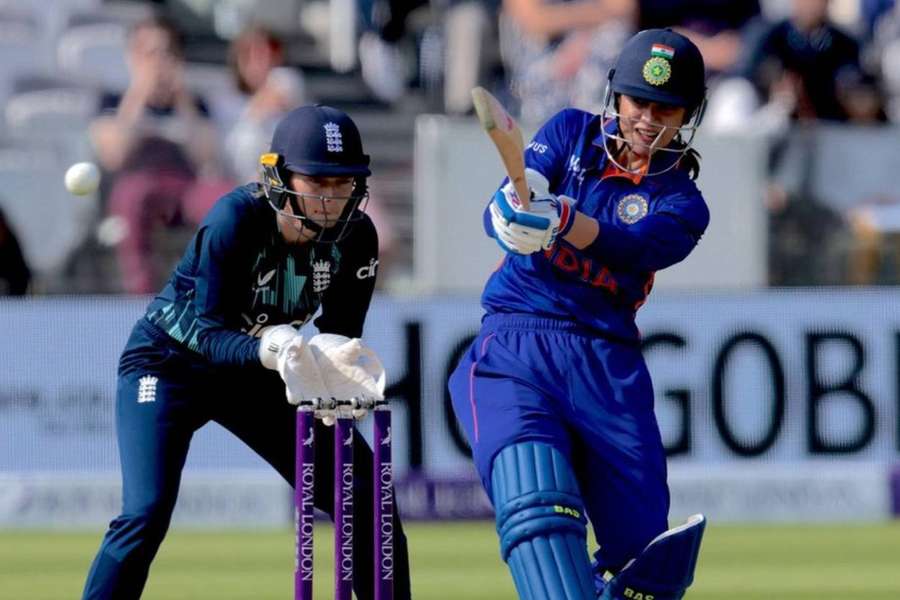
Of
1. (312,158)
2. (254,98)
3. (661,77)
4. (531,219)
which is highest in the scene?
(254,98)

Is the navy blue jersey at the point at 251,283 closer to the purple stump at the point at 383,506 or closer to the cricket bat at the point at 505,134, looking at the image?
the purple stump at the point at 383,506

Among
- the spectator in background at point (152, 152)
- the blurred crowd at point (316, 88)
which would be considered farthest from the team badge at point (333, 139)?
the spectator in background at point (152, 152)

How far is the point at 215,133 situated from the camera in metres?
9.80

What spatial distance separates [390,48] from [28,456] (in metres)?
3.87

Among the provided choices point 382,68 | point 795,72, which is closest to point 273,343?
point 795,72

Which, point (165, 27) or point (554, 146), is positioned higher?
point (165, 27)

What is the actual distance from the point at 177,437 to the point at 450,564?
114 inches

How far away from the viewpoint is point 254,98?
1031 cm

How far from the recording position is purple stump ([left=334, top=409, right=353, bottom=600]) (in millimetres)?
3904

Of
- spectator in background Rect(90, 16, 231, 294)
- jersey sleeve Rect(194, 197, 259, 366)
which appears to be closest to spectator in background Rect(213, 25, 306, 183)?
spectator in background Rect(90, 16, 231, 294)

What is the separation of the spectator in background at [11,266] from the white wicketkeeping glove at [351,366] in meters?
5.33

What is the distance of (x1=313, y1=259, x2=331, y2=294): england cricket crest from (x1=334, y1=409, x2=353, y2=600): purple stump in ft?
1.85

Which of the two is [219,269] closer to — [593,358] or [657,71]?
[593,358]

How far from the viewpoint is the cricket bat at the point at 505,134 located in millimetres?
3518
